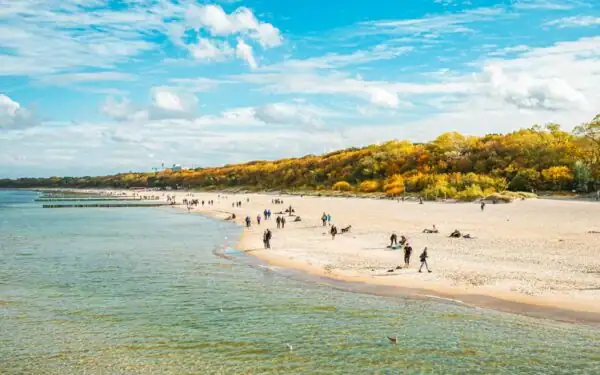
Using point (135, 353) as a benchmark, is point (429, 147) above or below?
above

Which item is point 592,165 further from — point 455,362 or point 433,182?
point 455,362

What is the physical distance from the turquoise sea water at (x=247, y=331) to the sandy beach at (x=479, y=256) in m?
1.98

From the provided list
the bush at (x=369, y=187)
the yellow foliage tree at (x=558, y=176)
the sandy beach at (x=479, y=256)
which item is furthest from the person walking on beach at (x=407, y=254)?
the bush at (x=369, y=187)

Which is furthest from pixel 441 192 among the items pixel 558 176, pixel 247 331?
pixel 247 331

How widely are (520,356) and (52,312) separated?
17494 millimetres

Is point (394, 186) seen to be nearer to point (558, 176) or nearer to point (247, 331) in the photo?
point (558, 176)

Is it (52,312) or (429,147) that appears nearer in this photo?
(52,312)

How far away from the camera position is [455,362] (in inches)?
583

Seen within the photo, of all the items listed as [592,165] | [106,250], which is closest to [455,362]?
[106,250]

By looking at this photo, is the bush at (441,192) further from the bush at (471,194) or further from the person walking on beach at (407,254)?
the person walking on beach at (407,254)

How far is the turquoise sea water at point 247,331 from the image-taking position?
48.8 feet

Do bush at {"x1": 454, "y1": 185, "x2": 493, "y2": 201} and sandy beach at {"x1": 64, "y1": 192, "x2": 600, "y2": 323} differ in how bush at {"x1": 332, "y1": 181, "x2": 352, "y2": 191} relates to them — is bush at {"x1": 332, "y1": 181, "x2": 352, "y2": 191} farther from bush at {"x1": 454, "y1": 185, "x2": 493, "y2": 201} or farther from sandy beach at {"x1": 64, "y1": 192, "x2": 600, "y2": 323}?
sandy beach at {"x1": 64, "y1": 192, "x2": 600, "y2": 323}

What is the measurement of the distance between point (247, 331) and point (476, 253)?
56.7 ft

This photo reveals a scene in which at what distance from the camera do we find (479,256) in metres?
29.2
